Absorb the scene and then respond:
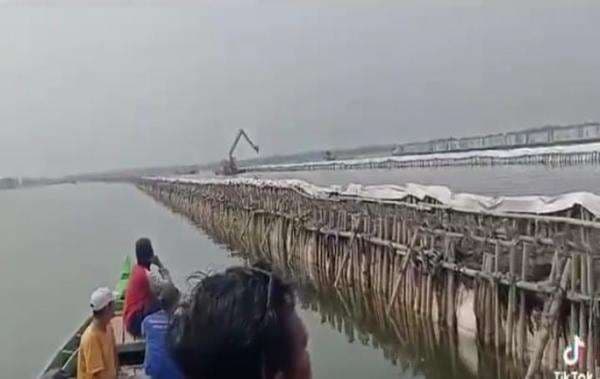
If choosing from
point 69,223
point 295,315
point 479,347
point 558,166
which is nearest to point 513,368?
point 479,347

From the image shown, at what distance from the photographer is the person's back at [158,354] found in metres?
1.79

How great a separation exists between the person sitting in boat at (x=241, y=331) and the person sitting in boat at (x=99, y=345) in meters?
3.10

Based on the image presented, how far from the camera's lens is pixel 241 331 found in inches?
52.4

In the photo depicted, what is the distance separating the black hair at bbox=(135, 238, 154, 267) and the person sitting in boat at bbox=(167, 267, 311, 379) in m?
4.12

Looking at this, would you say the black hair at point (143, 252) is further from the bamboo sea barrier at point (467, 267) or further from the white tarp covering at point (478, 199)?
the white tarp covering at point (478, 199)

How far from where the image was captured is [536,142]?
59438 millimetres

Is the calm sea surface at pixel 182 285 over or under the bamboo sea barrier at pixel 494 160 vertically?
under

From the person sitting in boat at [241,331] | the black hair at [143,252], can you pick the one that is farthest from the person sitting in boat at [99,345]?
the person sitting in boat at [241,331]

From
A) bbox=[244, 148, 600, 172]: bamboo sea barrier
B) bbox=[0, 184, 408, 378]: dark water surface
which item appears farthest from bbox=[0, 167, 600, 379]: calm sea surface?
bbox=[244, 148, 600, 172]: bamboo sea barrier

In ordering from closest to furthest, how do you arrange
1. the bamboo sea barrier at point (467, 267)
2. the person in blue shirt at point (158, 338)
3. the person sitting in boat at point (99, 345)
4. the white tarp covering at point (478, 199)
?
1. the person in blue shirt at point (158, 338)
2. the person sitting in boat at point (99, 345)
3. the bamboo sea barrier at point (467, 267)
4. the white tarp covering at point (478, 199)

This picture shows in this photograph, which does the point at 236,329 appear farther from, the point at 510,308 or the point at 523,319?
the point at 510,308

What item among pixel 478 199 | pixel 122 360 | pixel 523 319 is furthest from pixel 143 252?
pixel 478 199

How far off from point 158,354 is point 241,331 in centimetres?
171

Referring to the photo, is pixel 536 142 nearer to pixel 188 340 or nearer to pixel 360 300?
pixel 360 300
